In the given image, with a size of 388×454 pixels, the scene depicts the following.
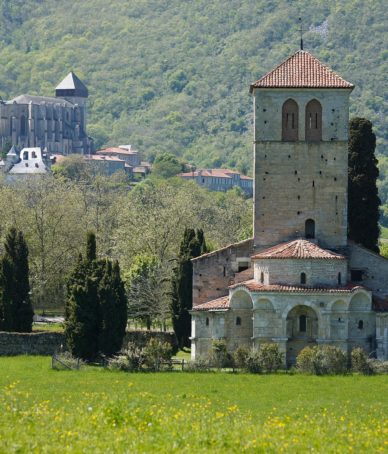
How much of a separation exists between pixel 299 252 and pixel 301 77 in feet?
28.0

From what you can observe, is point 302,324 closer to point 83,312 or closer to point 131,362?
point 131,362

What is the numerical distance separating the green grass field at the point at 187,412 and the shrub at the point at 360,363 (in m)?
2.04

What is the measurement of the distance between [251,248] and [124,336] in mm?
6503

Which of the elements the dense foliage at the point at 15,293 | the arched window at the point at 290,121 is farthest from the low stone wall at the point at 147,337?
the arched window at the point at 290,121

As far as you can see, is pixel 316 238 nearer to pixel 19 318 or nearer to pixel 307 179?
pixel 307 179

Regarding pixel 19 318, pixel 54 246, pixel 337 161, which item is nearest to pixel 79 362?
pixel 19 318

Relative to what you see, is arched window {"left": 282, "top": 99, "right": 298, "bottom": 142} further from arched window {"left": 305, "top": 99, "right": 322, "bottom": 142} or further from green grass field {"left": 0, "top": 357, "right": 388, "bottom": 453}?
green grass field {"left": 0, "top": 357, "right": 388, "bottom": 453}

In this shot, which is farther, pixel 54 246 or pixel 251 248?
pixel 54 246

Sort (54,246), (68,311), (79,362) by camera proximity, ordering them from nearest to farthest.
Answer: (79,362) → (68,311) → (54,246)

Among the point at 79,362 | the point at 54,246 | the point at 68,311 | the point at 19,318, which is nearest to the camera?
the point at 79,362

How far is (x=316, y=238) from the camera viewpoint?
7338 cm

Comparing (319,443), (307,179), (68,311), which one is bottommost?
(319,443)

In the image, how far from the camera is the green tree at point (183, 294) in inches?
3007

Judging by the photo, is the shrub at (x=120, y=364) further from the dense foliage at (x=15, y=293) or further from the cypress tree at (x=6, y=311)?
the dense foliage at (x=15, y=293)
